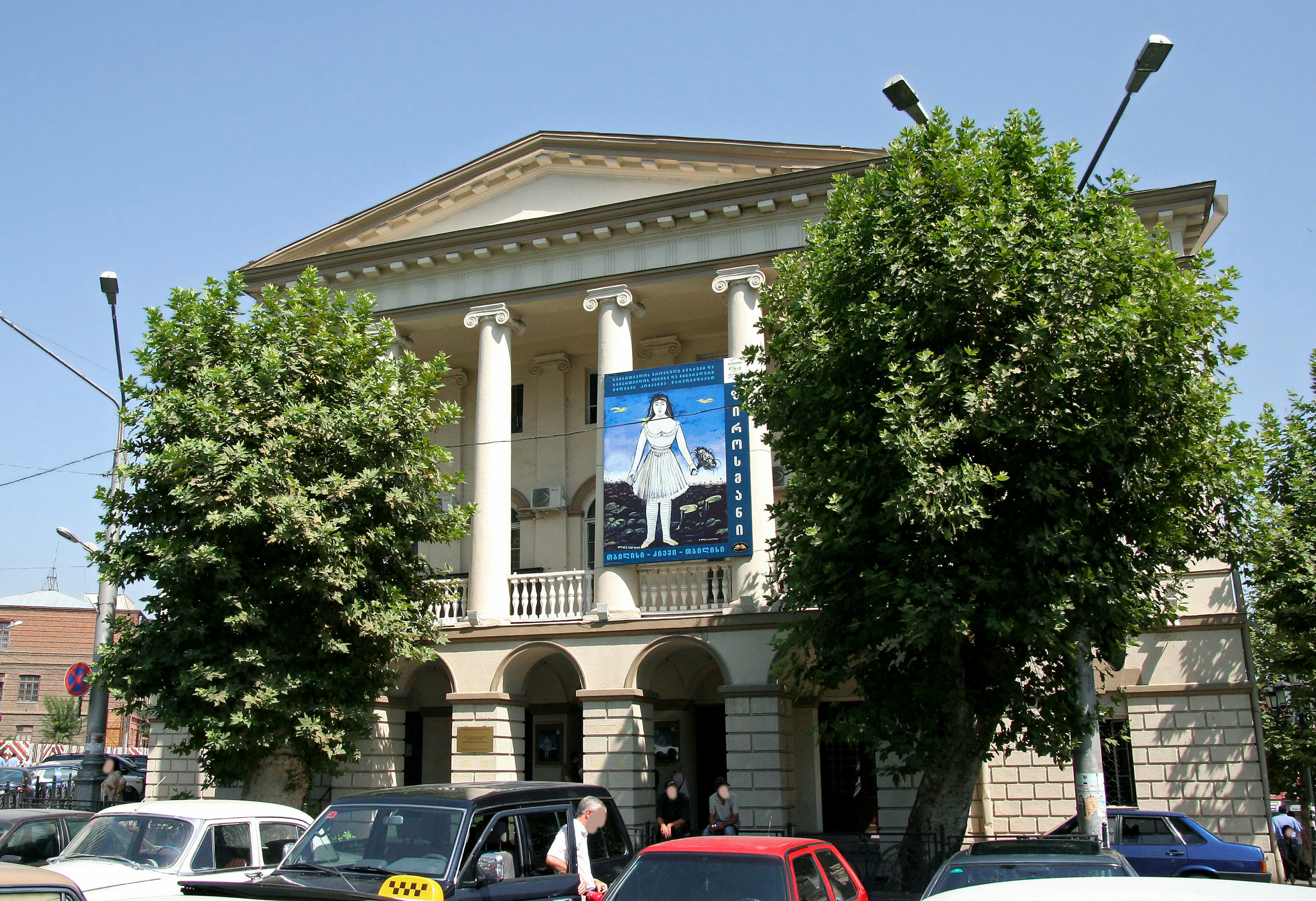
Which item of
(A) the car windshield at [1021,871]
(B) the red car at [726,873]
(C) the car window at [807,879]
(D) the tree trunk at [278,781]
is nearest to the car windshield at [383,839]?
(B) the red car at [726,873]

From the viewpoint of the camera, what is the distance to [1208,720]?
1919 cm

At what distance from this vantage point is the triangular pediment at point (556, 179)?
2311cm

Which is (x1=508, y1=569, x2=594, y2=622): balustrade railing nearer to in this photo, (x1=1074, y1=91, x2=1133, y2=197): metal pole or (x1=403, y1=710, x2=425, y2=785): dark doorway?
(x1=403, y1=710, x2=425, y2=785): dark doorway

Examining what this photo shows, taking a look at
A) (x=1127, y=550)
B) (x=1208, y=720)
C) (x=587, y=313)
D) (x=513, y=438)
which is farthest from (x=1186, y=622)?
(x=513, y=438)

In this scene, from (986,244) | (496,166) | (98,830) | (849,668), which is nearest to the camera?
(98,830)

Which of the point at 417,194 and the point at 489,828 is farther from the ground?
the point at 417,194

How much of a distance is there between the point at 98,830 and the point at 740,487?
12792 millimetres

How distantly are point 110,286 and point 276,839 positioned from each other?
46.4ft

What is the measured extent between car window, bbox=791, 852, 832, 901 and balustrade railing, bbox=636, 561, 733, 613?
12.9 meters

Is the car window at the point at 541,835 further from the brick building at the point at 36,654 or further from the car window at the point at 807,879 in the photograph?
the brick building at the point at 36,654

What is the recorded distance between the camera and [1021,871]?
30.1 feet

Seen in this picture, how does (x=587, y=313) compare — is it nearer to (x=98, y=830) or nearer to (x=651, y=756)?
(x=651, y=756)

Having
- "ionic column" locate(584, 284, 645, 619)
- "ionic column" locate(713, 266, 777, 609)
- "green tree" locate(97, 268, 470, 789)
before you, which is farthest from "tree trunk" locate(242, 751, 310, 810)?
"ionic column" locate(713, 266, 777, 609)

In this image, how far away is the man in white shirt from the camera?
845 centimetres
